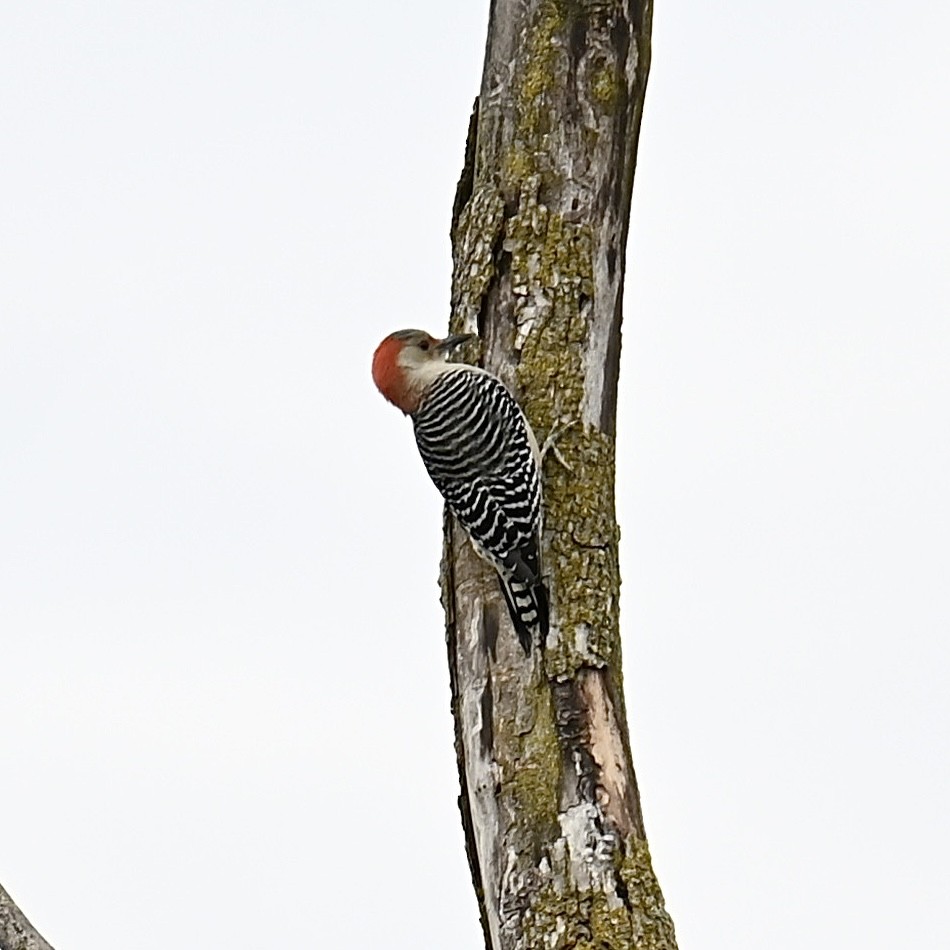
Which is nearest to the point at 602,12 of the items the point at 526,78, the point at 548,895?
the point at 526,78

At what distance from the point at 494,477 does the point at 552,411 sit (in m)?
0.44

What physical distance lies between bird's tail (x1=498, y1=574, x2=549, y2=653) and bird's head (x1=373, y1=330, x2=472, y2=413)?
1379 millimetres

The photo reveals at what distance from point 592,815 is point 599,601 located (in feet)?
2.26

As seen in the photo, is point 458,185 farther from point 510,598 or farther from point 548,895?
point 548,895

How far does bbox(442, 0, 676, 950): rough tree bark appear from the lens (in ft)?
19.1

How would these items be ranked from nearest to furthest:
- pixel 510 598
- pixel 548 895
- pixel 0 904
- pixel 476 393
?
pixel 0 904 → pixel 548 895 → pixel 510 598 → pixel 476 393

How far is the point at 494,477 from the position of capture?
6.62 meters

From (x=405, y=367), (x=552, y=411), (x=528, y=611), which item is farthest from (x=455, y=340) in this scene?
(x=405, y=367)

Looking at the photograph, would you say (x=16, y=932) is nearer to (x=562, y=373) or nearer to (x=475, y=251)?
(x=562, y=373)

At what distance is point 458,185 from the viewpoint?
6.64m

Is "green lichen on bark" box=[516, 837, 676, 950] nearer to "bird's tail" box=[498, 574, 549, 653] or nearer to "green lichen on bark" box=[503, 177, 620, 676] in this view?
"bird's tail" box=[498, 574, 549, 653]

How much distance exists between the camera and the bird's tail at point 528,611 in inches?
237

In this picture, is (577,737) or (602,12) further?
(602,12)

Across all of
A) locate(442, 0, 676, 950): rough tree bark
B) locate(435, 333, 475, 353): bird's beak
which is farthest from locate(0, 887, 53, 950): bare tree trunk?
locate(435, 333, 475, 353): bird's beak
